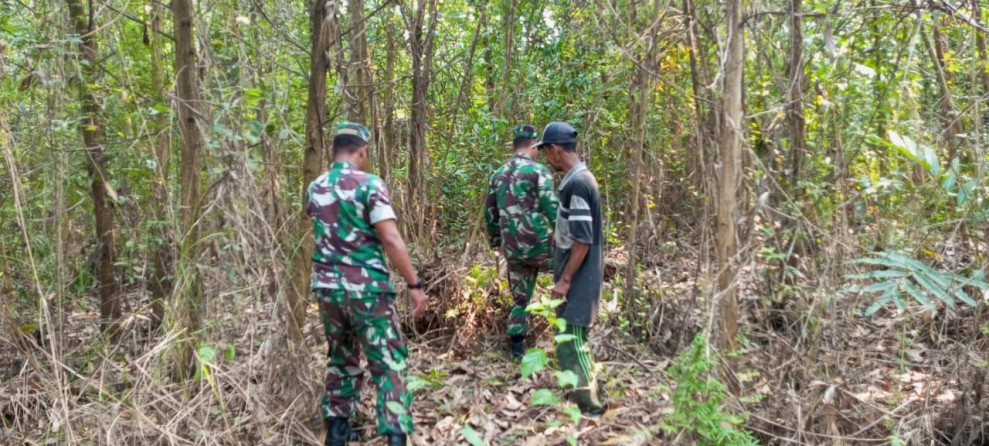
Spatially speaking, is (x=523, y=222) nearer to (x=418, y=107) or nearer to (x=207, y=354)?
(x=418, y=107)

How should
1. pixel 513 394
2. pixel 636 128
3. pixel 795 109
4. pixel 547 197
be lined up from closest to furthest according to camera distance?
1. pixel 513 394
2. pixel 795 109
3. pixel 547 197
4. pixel 636 128

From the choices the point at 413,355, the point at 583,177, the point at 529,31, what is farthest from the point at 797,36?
the point at 413,355

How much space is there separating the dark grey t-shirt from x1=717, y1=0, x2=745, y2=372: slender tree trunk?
754 millimetres

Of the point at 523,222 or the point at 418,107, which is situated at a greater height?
the point at 418,107

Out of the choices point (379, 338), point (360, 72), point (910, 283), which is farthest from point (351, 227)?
point (910, 283)

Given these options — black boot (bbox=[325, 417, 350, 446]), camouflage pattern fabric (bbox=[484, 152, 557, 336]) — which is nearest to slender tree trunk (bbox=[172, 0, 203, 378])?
black boot (bbox=[325, 417, 350, 446])

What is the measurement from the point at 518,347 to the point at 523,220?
3.23 feet

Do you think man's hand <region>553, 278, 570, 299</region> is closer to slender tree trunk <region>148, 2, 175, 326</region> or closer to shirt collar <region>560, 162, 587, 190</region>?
shirt collar <region>560, 162, 587, 190</region>

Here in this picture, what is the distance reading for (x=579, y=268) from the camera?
4230 mm

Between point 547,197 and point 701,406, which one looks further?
point 547,197

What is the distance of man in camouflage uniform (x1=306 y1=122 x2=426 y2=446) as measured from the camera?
3656mm

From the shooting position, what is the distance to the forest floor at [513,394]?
3670 millimetres

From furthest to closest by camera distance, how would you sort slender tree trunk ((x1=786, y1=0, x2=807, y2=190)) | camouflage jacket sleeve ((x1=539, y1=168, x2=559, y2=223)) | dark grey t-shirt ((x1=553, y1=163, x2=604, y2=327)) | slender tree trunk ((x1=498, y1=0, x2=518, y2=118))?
1. slender tree trunk ((x1=498, y1=0, x2=518, y2=118))
2. camouflage jacket sleeve ((x1=539, y1=168, x2=559, y2=223))
3. slender tree trunk ((x1=786, y1=0, x2=807, y2=190))
4. dark grey t-shirt ((x1=553, y1=163, x2=604, y2=327))

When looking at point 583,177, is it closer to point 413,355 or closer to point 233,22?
point 413,355
